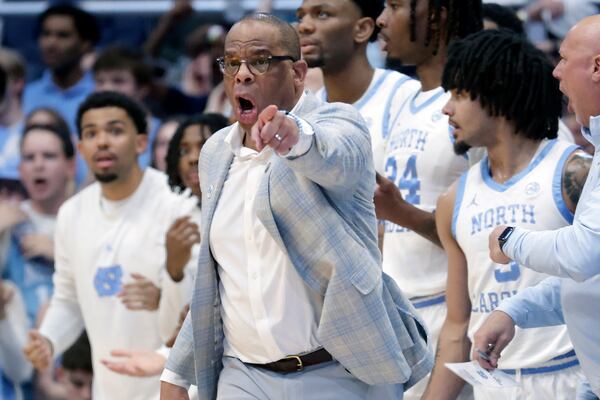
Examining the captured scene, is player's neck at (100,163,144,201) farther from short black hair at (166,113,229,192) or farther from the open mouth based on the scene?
the open mouth

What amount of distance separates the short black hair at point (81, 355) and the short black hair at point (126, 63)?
2.21 m

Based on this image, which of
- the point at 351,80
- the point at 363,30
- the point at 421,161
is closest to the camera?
the point at 421,161

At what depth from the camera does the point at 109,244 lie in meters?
6.93

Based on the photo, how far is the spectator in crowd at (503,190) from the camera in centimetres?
475

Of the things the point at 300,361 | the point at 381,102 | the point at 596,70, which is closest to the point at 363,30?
the point at 381,102

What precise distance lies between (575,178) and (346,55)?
1.51m

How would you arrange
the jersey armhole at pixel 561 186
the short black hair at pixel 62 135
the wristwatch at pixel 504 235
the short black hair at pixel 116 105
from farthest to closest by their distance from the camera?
the short black hair at pixel 62 135, the short black hair at pixel 116 105, the jersey armhole at pixel 561 186, the wristwatch at pixel 504 235

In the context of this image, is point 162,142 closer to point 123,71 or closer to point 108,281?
point 123,71

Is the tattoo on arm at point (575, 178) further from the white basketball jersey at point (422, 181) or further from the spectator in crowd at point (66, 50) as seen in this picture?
the spectator in crowd at point (66, 50)

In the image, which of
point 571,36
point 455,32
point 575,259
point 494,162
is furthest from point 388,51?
point 575,259

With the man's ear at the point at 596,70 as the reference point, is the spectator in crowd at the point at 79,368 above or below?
below

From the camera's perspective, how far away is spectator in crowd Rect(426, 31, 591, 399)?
475cm

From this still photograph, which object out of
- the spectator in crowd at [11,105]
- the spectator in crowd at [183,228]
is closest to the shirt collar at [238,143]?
the spectator in crowd at [183,228]

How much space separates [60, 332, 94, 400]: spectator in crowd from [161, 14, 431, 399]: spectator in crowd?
3704 mm
